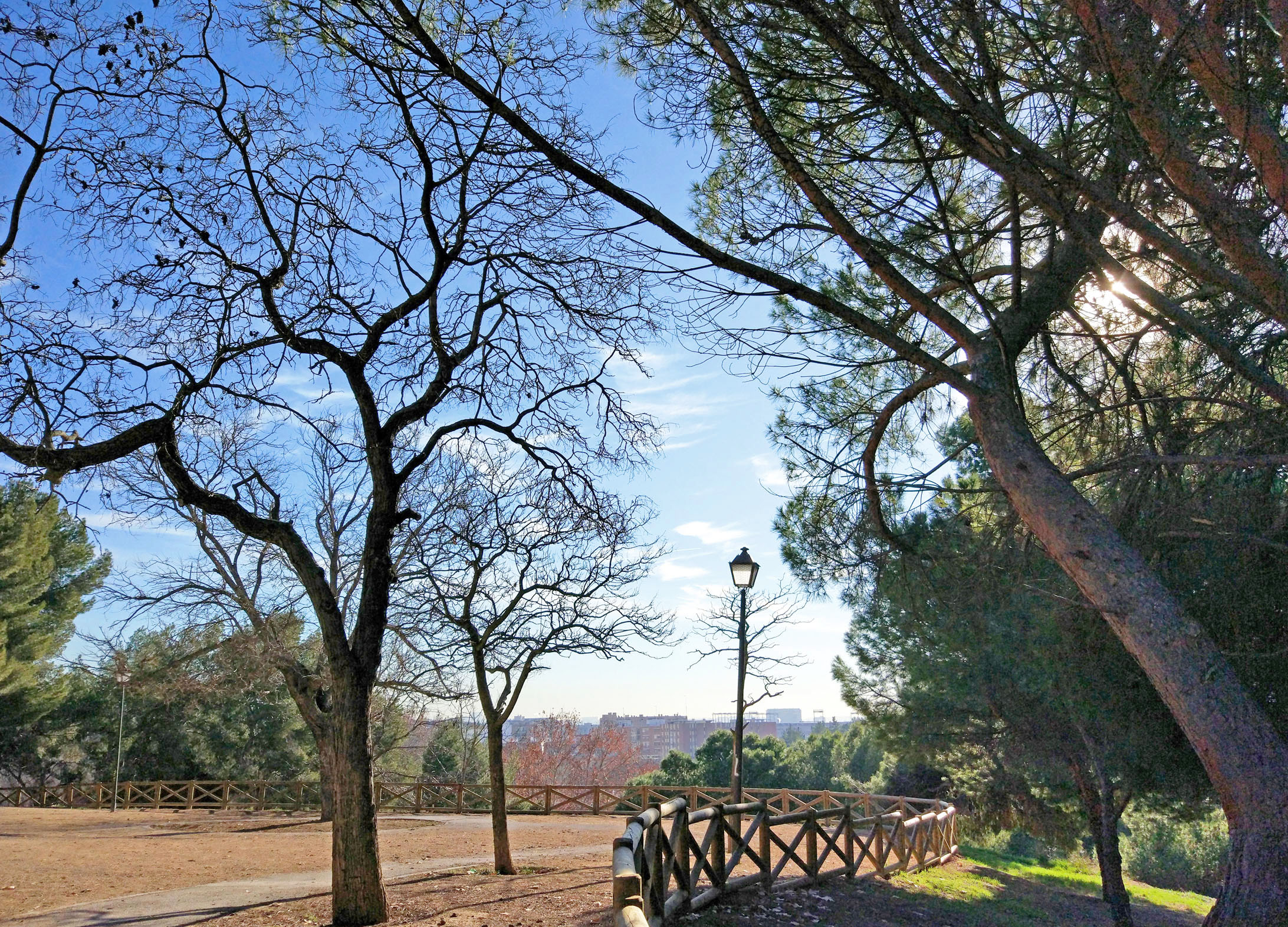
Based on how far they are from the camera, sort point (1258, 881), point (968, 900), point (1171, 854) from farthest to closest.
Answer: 1. point (1171, 854)
2. point (968, 900)
3. point (1258, 881)

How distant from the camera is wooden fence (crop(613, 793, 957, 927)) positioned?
224 inches

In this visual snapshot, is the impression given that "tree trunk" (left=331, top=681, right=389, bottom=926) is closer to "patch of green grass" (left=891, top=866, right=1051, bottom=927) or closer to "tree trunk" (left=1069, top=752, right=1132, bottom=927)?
"patch of green grass" (left=891, top=866, right=1051, bottom=927)

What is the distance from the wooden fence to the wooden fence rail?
625cm

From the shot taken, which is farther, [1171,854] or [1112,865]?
[1171,854]

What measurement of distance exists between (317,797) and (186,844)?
13.9 m

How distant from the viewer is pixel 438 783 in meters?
25.5

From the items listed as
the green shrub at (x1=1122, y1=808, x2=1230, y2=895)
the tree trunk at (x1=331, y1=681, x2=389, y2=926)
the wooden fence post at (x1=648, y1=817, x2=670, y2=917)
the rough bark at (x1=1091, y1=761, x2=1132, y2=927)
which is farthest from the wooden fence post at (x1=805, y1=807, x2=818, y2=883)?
the green shrub at (x1=1122, y1=808, x2=1230, y2=895)

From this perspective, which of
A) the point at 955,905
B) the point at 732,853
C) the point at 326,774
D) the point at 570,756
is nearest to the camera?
the point at 732,853

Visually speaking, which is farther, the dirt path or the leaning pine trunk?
the dirt path

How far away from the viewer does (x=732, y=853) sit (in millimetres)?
9289

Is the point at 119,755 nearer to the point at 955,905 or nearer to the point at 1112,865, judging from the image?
the point at 955,905

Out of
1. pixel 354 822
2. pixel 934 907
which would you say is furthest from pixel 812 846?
pixel 354 822

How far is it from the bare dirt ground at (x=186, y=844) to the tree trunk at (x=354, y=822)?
379 centimetres

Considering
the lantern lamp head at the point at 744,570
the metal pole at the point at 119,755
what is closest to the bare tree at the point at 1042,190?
the lantern lamp head at the point at 744,570
